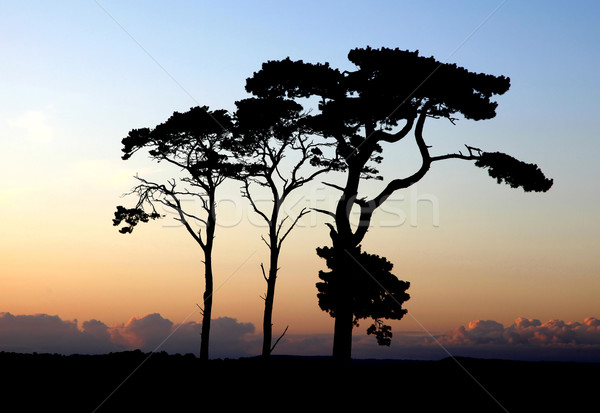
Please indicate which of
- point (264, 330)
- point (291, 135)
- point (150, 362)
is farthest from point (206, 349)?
point (291, 135)

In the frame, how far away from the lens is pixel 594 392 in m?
20.0

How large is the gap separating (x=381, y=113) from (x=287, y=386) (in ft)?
37.8

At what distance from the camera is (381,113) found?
25.2 meters

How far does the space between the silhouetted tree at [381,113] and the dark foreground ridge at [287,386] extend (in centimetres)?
430

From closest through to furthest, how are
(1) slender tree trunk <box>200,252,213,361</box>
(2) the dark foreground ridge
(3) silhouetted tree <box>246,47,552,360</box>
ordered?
(2) the dark foreground ridge < (3) silhouetted tree <box>246,47,552,360</box> < (1) slender tree trunk <box>200,252,213,361</box>

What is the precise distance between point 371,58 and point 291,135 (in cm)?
617

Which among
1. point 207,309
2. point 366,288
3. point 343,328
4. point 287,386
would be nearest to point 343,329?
point 343,328

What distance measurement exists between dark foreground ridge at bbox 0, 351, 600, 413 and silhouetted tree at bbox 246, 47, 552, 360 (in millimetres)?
4299

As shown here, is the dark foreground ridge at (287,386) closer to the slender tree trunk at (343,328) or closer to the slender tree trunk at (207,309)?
the slender tree trunk at (343,328)

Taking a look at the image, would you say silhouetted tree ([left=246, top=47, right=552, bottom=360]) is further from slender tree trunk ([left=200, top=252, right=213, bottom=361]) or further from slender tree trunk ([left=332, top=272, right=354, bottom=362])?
slender tree trunk ([left=200, top=252, right=213, bottom=361])

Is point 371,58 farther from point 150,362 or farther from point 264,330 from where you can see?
point 150,362

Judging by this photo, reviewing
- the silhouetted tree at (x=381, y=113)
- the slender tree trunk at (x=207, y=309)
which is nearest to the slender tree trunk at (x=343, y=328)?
the silhouetted tree at (x=381, y=113)

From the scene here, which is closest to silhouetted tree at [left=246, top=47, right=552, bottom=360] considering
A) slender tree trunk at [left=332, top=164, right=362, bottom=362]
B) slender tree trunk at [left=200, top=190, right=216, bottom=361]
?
slender tree trunk at [left=332, top=164, right=362, bottom=362]

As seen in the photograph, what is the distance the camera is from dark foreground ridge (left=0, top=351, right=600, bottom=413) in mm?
17844
